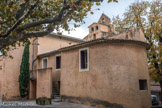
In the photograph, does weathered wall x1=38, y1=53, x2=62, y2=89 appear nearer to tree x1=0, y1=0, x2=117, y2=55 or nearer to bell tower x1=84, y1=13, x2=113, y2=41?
tree x1=0, y1=0, x2=117, y2=55

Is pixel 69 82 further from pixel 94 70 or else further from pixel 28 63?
pixel 28 63

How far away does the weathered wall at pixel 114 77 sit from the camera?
13125 mm

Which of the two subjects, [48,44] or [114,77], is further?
[48,44]

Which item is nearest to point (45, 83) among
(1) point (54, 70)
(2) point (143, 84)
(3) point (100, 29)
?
(1) point (54, 70)

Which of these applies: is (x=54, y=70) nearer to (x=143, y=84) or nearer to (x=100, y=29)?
(x=143, y=84)

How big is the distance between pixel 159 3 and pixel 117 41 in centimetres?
1144

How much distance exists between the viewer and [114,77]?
13.3 meters

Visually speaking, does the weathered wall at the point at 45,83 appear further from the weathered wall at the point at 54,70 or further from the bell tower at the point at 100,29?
the bell tower at the point at 100,29

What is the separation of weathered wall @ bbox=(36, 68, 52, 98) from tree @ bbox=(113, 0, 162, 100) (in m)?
11.7

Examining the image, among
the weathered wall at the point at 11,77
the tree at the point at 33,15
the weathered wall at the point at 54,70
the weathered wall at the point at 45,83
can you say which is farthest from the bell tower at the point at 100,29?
the tree at the point at 33,15

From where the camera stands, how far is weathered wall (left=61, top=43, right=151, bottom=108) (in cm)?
1312

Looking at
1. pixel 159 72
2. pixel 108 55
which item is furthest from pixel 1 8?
pixel 159 72

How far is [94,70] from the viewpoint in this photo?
558 inches

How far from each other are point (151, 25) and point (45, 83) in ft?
46.7
